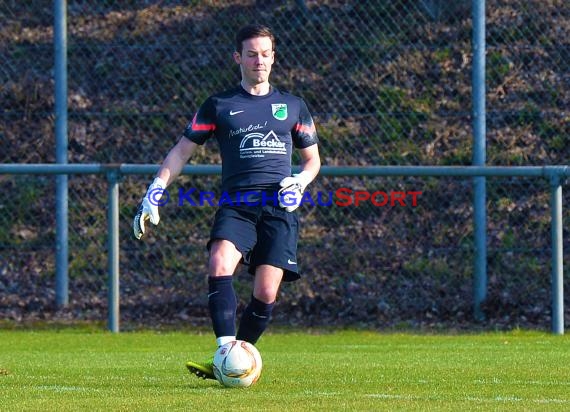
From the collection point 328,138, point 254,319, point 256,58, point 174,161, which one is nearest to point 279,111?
point 256,58

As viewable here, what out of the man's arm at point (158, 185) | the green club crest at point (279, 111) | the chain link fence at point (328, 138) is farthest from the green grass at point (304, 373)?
the green club crest at point (279, 111)

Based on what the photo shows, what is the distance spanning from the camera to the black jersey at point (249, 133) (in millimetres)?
6934

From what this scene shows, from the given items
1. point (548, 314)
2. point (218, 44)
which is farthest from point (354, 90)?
point (548, 314)

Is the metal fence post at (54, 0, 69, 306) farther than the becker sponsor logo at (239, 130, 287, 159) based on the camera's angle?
Yes

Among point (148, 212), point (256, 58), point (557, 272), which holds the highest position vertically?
point (256, 58)

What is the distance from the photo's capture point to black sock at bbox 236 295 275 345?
6.95 meters

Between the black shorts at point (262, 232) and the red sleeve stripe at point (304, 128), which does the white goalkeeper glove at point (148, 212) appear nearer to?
the black shorts at point (262, 232)

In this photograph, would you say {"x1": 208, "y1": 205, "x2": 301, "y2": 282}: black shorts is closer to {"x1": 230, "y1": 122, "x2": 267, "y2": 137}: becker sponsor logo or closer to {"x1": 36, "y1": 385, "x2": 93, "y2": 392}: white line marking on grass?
{"x1": 230, "y1": 122, "x2": 267, "y2": 137}: becker sponsor logo

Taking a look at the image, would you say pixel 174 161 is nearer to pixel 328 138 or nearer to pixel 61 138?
pixel 61 138

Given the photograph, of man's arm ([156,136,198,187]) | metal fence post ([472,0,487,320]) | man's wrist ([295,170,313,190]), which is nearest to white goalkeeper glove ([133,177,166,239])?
man's arm ([156,136,198,187])

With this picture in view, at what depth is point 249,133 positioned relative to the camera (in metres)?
6.96

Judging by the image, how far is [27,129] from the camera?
14.2m

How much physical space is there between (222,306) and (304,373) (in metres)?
0.88

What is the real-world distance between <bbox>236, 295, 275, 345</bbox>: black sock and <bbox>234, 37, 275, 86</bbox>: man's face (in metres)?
1.26
